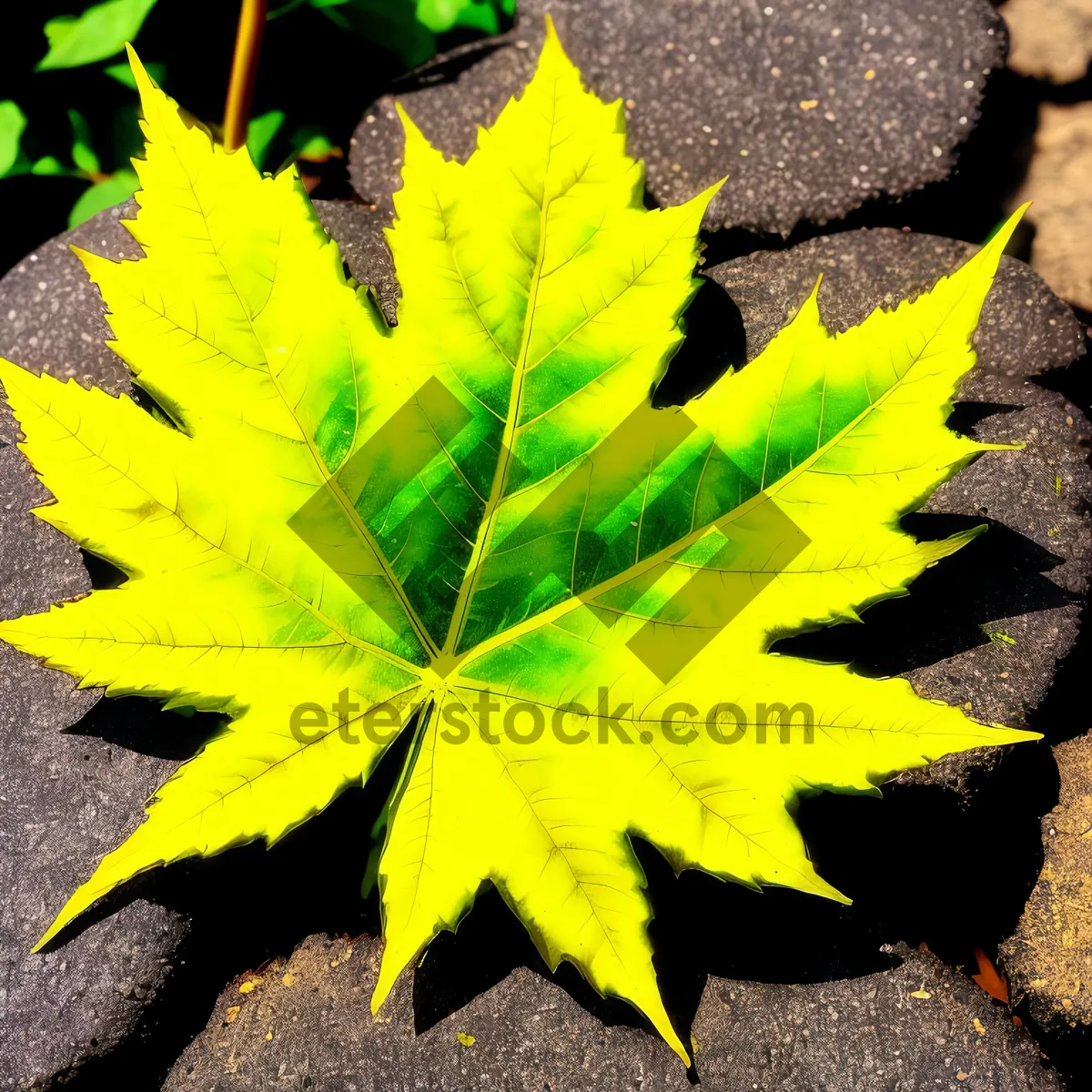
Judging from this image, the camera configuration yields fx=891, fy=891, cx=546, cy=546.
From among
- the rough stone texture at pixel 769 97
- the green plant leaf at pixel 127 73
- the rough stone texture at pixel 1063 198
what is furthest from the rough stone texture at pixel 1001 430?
the green plant leaf at pixel 127 73

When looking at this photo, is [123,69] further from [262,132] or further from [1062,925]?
[1062,925]

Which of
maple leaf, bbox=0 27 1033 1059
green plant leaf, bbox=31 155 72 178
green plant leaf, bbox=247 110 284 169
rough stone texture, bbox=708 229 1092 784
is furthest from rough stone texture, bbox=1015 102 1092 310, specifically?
green plant leaf, bbox=31 155 72 178

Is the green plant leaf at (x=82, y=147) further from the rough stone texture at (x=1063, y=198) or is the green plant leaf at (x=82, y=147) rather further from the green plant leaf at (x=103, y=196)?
the rough stone texture at (x=1063, y=198)

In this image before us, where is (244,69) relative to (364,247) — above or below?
above

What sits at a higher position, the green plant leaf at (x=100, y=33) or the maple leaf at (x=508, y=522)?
the green plant leaf at (x=100, y=33)

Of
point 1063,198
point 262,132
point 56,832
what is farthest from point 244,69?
point 1063,198

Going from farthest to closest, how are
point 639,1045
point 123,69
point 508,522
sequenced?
point 123,69 → point 639,1045 → point 508,522
